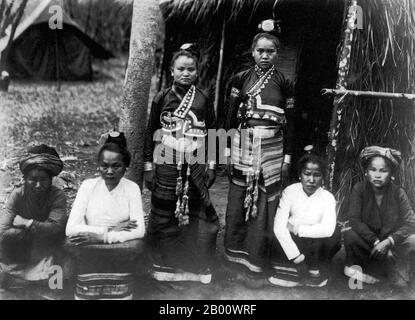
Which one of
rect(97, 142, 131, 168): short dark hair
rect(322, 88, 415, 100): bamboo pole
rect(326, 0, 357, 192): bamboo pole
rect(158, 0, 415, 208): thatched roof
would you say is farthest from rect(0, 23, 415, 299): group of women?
rect(158, 0, 415, 208): thatched roof

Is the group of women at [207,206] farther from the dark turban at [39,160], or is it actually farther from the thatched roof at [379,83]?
the thatched roof at [379,83]

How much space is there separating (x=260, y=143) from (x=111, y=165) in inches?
40.9

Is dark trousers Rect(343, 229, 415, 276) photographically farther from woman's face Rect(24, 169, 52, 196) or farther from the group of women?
woman's face Rect(24, 169, 52, 196)

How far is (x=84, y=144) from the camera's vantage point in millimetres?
6504

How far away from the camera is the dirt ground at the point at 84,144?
3.36 meters

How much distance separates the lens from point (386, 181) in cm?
343

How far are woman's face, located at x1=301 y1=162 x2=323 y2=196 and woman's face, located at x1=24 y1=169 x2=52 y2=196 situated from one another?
5.80ft

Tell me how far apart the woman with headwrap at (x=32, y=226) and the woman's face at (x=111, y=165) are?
332mm

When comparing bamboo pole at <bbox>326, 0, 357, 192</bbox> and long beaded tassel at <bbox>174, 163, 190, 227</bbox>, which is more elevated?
bamboo pole at <bbox>326, 0, 357, 192</bbox>

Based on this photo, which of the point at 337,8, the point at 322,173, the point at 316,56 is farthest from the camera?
the point at 316,56

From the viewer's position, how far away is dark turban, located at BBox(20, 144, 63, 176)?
10.6ft

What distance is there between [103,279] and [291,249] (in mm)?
1273
